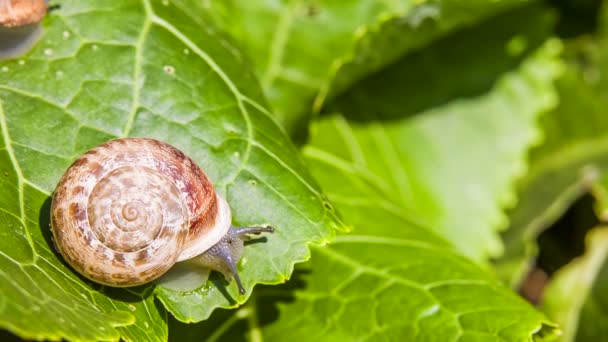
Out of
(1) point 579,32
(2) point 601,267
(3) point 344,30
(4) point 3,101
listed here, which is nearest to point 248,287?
(4) point 3,101

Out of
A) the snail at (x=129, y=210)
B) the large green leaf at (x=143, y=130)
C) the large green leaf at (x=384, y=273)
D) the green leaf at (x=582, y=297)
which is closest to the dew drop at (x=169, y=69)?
the large green leaf at (x=143, y=130)

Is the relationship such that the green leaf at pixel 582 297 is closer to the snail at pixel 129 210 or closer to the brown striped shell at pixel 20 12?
the snail at pixel 129 210

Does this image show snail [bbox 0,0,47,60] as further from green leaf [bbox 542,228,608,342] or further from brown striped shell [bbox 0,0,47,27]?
green leaf [bbox 542,228,608,342]

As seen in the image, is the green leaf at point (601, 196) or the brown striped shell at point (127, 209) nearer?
the brown striped shell at point (127, 209)

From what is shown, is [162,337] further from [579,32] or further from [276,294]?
[579,32]

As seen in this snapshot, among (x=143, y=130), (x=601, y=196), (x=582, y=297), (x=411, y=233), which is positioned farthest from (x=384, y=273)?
(x=601, y=196)

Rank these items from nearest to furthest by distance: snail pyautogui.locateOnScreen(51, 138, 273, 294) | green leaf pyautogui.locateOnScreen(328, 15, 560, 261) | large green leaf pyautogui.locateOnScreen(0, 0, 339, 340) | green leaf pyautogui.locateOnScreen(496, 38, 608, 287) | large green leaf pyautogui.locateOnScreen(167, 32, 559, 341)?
1. snail pyautogui.locateOnScreen(51, 138, 273, 294)
2. large green leaf pyautogui.locateOnScreen(0, 0, 339, 340)
3. large green leaf pyautogui.locateOnScreen(167, 32, 559, 341)
4. green leaf pyautogui.locateOnScreen(328, 15, 560, 261)
5. green leaf pyautogui.locateOnScreen(496, 38, 608, 287)

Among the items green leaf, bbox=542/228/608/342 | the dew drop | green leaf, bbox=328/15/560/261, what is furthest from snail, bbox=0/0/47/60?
green leaf, bbox=542/228/608/342
